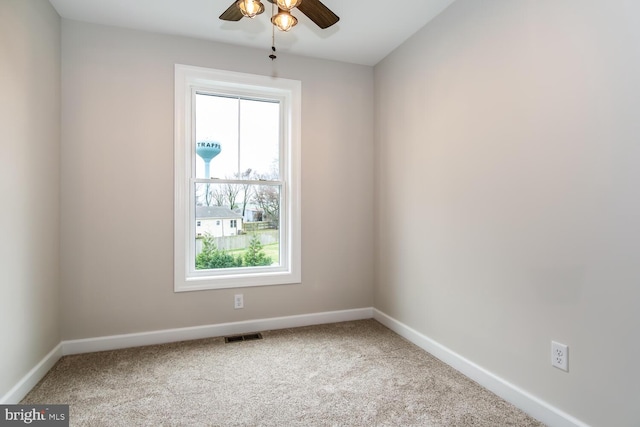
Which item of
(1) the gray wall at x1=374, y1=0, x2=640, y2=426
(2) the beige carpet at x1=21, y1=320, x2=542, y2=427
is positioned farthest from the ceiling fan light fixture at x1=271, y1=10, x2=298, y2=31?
(2) the beige carpet at x1=21, y1=320, x2=542, y2=427

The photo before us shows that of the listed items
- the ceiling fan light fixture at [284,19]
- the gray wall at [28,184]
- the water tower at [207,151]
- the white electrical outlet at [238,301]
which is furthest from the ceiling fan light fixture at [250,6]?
the white electrical outlet at [238,301]

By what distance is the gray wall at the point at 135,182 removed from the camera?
8.38 ft

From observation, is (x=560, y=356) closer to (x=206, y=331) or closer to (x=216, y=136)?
(x=206, y=331)

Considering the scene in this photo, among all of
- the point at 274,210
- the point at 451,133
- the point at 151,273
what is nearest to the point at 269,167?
the point at 274,210

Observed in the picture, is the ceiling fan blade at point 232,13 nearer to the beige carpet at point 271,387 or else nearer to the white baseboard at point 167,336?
the beige carpet at point 271,387

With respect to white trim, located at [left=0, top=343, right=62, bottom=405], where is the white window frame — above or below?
above

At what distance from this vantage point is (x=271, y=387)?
2.08 meters

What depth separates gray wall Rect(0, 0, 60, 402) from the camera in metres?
1.82

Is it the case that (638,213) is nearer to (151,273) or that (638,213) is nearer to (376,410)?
(376,410)

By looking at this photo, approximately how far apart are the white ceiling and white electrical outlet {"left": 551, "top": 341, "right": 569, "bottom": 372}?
2251 mm

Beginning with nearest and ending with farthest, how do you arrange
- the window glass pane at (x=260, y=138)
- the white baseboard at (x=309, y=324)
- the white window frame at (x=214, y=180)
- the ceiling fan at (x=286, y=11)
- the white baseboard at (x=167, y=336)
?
the ceiling fan at (x=286, y=11)
the white baseboard at (x=309, y=324)
the white baseboard at (x=167, y=336)
the white window frame at (x=214, y=180)
the window glass pane at (x=260, y=138)

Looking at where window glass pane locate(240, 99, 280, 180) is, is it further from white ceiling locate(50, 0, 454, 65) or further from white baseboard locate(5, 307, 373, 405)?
white baseboard locate(5, 307, 373, 405)

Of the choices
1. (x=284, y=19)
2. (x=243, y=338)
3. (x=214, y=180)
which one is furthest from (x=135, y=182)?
(x=284, y=19)

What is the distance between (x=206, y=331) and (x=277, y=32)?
2.57m
